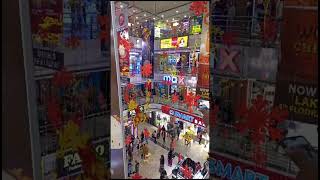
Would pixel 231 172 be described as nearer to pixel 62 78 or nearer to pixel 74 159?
pixel 74 159

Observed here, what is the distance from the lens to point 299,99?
140 cm

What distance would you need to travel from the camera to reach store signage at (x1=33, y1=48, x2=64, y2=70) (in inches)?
63.1

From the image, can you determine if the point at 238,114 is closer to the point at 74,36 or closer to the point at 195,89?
the point at 195,89

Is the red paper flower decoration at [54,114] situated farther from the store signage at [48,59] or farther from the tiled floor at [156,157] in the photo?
the tiled floor at [156,157]

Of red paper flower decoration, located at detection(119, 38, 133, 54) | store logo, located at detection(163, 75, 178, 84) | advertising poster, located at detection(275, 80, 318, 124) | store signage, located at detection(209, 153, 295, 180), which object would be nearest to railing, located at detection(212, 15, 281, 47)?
advertising poster, located at detection(275, 80, 318, 124)

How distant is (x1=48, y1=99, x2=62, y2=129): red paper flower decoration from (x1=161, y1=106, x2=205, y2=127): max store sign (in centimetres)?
52

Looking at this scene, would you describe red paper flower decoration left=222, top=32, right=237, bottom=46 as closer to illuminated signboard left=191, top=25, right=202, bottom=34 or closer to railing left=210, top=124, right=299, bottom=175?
illuminated signboard left=191, top=25, right=202, bottom=34

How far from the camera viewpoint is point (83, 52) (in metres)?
1.71

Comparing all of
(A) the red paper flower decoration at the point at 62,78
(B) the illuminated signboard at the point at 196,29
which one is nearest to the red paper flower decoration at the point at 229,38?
(B) the illuminated signboard at the point at 196,29

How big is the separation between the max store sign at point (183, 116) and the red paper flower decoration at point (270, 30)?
0.52 metres

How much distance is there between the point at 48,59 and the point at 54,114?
27cm

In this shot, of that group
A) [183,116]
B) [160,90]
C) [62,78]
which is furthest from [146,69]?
[62,78]

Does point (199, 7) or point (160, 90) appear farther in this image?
point (160, 90)

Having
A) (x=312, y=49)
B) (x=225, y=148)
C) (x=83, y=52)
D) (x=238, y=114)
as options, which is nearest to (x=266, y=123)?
(x=238, y=114)
